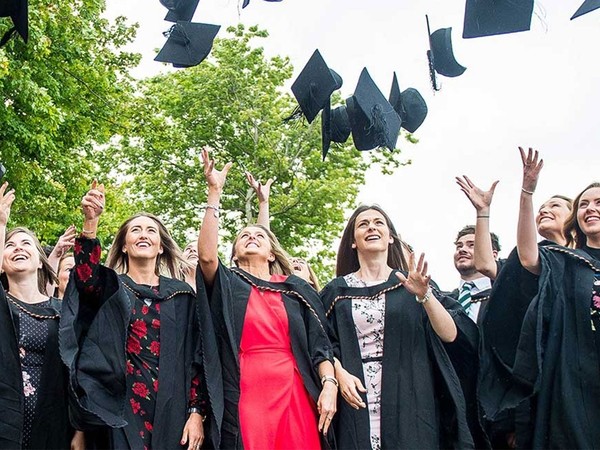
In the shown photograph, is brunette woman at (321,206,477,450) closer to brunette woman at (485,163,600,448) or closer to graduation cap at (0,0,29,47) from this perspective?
brunette woman at (485,163,600,448)

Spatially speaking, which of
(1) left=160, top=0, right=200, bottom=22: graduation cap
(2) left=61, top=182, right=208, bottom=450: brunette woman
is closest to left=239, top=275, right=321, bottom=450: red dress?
(2) left=61, top=182, right=208, bottom=450: brunette woman

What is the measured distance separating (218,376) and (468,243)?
180 cm

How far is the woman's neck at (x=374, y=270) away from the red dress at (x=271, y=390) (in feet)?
1.63

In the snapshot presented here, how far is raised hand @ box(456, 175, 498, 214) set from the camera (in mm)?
4301

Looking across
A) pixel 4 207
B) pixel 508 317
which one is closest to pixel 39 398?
pixel 4 207

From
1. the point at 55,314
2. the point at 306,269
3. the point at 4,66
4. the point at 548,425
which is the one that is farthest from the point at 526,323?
the point at 4,66

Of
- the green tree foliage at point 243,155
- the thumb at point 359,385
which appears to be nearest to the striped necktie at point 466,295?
the thumb at point 359,385

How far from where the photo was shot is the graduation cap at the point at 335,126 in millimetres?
4677

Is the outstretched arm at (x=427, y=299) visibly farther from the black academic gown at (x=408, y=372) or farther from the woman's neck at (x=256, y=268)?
the woman's neck at (x=256, y=268)

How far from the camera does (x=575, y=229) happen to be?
423 centimetres

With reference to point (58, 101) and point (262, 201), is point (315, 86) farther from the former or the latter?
point (58, 101)

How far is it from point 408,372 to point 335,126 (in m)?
1.44

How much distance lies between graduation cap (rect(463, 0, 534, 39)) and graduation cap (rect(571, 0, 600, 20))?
0.73 feet

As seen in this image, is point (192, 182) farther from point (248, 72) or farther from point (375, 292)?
point (375, 292)
